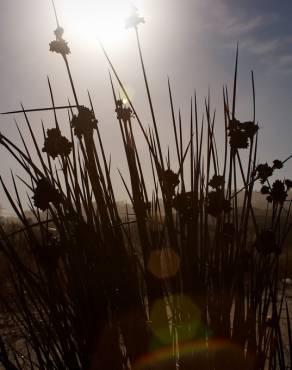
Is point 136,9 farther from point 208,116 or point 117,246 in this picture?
point 117,246

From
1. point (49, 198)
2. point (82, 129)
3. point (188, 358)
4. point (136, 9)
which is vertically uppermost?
point (136, 9)

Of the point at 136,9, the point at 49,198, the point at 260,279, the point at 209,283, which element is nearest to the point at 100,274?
the point at 49,198

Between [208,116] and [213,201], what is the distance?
210mm

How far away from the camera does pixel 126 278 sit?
33.7 inches

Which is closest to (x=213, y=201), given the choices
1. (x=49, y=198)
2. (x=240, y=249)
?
(x=240, y=249)

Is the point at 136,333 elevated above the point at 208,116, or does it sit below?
below

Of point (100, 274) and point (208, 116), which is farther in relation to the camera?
point (208, 116)

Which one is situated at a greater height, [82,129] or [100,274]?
[82,129]

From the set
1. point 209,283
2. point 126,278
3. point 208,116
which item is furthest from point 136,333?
point 208,116

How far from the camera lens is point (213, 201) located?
1016mm

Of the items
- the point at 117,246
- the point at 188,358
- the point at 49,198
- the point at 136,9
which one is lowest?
the point at 188,358

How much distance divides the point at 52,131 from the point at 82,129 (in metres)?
0.07

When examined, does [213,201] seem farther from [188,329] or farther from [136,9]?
[136,9]

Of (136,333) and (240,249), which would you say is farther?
(240,249)
